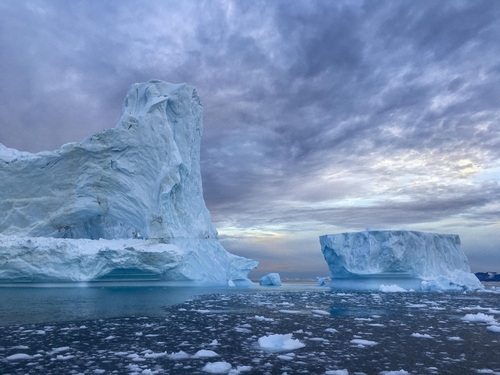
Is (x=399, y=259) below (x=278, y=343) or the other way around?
the other way around

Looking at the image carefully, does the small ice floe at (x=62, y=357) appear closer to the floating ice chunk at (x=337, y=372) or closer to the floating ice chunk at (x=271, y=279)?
the floating ice chunk at (x=337, y=372)

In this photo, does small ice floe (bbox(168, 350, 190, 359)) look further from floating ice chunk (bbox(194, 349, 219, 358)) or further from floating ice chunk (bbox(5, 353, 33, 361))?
floating ice chunk (bbox(5, 353, 33, 361))

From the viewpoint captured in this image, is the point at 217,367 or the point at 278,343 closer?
the point at 217,367

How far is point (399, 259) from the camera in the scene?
2334 centimetres

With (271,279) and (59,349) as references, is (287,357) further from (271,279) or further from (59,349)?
(271,279)

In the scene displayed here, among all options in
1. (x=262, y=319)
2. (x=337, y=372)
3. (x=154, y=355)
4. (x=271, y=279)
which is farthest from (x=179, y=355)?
(x=271, y=279)

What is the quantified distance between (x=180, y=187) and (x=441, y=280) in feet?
56.8

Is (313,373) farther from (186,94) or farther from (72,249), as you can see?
(186,94)

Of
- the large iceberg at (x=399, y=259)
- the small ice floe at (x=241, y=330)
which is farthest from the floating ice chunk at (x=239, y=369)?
the large iceberg at (x=399, y=259)

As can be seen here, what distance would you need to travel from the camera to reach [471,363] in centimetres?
441

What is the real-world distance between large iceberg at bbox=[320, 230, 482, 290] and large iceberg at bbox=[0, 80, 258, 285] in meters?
8.09

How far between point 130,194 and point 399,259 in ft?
52.8

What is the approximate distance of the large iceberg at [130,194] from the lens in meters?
19.0

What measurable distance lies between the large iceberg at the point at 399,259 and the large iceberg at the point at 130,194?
26.5ft
